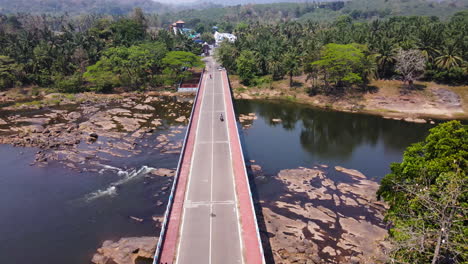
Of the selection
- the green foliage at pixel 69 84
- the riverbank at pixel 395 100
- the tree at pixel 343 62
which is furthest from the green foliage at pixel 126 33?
the tree at pixel 343 62

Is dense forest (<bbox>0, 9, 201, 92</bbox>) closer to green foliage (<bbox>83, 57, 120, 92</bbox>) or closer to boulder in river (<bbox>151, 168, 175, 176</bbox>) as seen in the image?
green foliage (<bbox>83, 57, 120, 92</bbox>)

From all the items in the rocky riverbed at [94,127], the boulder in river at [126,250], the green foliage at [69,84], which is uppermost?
the green foliage at [69,84]

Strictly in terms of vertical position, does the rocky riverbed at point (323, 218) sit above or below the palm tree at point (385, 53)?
below

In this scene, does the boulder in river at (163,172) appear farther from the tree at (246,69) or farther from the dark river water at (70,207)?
the tree at (246,69)

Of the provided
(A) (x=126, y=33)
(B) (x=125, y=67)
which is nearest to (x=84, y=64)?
(B) (x=125, y=67)

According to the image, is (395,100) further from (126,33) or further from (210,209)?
(126,33)

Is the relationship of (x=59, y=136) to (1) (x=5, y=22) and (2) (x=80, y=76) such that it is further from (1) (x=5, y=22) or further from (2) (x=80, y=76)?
(1) (x=5, y=22)

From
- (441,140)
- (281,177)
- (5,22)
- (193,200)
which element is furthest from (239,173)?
(5,22)
